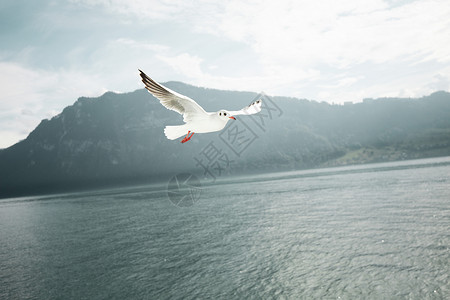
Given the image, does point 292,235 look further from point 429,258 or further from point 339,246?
point 429,258

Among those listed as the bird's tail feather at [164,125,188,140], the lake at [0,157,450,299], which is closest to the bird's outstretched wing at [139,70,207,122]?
the bird's tail feather at [164,125,188,140]

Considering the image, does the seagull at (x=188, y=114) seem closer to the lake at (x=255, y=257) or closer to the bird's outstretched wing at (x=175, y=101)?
the bird's outstretched wing at (x=175, y=101)

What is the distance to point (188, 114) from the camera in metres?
3.68

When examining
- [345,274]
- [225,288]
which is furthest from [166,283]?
[345,274]

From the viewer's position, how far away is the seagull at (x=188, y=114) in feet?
9.87

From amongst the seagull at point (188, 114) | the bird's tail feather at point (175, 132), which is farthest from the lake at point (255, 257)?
the seagull at point (188, 114)

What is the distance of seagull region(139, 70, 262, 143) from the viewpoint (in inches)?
118

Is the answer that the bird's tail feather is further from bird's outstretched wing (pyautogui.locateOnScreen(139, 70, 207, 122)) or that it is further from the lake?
the lake

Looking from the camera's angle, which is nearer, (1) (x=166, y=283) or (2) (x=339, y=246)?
(1) (x=166, y=283)

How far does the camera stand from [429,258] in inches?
966

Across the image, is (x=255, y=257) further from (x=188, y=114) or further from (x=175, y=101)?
(x=175, y=101)

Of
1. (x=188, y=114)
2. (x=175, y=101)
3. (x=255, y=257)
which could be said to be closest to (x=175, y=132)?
(x=188, y=114)

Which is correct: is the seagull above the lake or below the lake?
above

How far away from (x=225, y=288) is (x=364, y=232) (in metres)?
22.4
